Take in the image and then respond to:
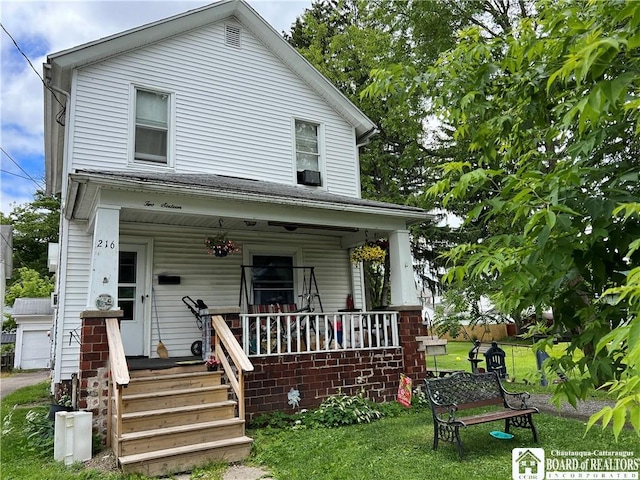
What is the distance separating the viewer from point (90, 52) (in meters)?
8.11

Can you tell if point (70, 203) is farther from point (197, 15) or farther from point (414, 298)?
point (414, 298)

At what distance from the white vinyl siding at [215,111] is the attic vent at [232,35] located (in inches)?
4.8

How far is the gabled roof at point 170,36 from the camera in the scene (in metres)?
8.07

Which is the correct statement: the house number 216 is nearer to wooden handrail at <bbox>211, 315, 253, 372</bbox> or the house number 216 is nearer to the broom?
wooden handrail at <bbox>211, 315, 253, 372</bbox>

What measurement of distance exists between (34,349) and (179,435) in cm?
1807

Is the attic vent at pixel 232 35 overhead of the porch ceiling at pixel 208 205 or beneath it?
overhead

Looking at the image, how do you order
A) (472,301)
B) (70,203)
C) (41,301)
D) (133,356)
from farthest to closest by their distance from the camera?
1. (41,301)
2. (472,301)
3. (133,356)
4. (70,203)

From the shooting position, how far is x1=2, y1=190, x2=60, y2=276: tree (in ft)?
92.1

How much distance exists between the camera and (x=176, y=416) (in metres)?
5.41

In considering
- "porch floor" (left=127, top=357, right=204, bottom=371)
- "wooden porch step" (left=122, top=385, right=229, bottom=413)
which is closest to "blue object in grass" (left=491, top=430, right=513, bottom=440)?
"wooden porch step" (left=122, top=385, right=229, bottom=413)

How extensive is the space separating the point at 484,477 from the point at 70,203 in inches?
264

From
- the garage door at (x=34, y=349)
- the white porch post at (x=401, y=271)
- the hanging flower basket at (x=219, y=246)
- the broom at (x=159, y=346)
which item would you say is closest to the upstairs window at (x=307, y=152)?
the white porch post at (x=401, y=271)

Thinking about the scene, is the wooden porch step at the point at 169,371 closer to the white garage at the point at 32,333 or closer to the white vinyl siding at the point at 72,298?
the white vinyl siding at the point at 72,298

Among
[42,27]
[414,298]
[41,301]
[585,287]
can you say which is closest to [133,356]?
[414,298]
